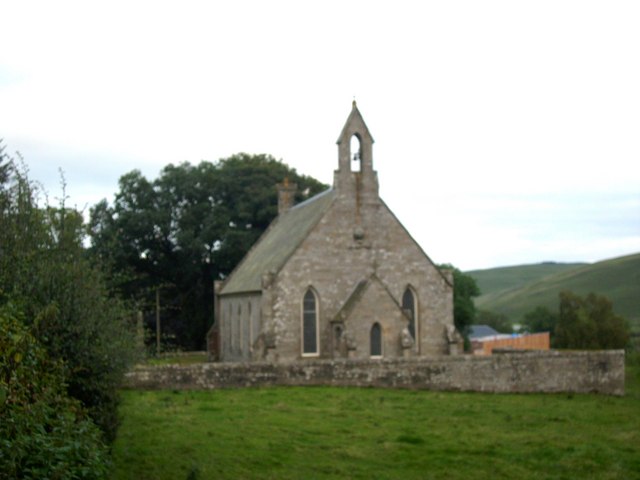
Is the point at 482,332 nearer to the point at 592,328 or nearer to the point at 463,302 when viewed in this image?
the point at 463,302

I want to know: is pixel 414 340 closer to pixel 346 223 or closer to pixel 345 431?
pixel 346 223

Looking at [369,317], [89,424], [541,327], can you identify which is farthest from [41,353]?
[541,327]

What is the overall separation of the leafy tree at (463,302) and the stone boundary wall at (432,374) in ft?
138

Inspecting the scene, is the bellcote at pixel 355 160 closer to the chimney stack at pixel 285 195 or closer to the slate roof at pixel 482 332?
the chimney stack at pixel 285 195

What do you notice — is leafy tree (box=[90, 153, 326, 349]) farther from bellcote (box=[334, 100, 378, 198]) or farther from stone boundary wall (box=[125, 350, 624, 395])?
stone boundary wall (box=[125, 350, 624, 395])

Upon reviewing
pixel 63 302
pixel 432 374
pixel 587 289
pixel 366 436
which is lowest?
pixel 366 436

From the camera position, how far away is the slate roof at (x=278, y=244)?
136 feet

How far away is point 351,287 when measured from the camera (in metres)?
40.7

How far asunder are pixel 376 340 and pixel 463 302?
3773cm

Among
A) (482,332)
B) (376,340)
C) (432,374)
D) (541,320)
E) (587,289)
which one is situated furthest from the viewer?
(587,289)

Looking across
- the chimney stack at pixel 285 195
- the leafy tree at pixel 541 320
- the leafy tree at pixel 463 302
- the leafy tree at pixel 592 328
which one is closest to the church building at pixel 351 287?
the chimney stack at pixel 285 195

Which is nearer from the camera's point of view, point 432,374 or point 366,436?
point 366,436

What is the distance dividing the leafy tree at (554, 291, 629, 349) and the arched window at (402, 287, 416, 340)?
21.2m

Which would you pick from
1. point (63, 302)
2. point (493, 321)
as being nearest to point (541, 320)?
point (493, 321)
